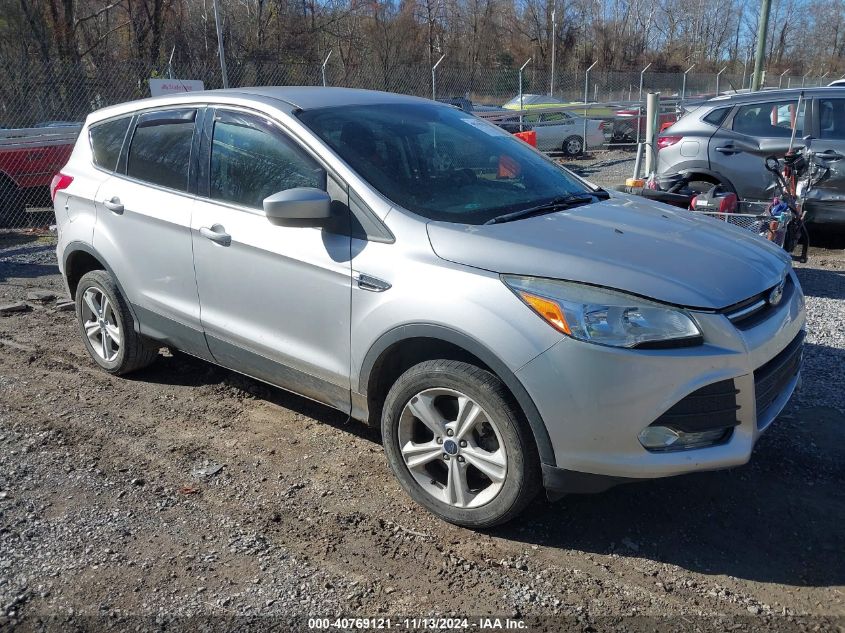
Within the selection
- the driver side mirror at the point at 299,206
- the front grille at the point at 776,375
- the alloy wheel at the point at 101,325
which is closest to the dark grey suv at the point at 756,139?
the front grille at the point at 776,375

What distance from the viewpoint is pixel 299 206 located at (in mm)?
3316

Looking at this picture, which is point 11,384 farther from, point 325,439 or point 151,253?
point 325,439

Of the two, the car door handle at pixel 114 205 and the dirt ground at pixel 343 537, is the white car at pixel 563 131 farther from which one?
the dirt ground at pixel 343 537

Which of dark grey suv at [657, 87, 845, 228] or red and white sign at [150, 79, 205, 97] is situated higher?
red and white sign at [150, 79, 205, 97]

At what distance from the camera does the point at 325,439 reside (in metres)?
4.17

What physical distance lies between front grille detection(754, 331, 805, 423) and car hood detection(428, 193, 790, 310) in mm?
313

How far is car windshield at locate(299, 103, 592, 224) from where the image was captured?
3510 millimetres

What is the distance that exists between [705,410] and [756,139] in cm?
651

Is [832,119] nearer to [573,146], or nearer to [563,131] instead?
[563,131]

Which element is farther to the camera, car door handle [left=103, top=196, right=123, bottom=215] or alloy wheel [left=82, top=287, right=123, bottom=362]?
alloy wheel [left=82, top=287, right=123, bottom=362]

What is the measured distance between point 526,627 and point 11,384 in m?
4.11

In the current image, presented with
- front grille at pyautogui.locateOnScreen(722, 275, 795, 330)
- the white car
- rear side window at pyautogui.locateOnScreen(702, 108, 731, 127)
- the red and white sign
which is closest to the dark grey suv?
rear side window at pyautogui.locateOnScreen(702, 108, 731, 127)

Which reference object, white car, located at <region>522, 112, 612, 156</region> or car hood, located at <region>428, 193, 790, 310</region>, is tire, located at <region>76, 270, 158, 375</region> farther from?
white car, located at <region>522, 112, 612, 156</region>

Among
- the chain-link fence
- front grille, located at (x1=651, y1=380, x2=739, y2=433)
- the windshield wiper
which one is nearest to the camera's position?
front grille, located at (x1=651, y1=380, x2=739, y2=433)
